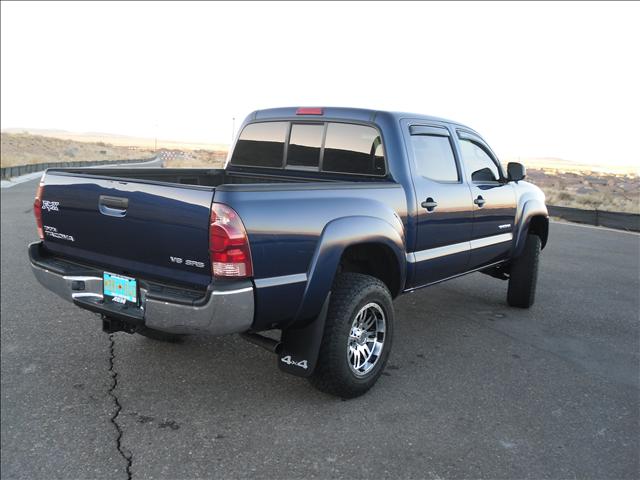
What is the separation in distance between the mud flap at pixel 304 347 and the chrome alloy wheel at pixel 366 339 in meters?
0.29

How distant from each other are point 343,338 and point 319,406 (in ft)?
1.74

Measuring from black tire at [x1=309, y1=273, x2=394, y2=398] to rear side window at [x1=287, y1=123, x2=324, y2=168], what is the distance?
1.37 meters

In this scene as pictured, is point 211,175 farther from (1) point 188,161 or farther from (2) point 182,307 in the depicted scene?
(1) point 188,161

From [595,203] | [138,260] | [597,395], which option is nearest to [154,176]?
[138,260]

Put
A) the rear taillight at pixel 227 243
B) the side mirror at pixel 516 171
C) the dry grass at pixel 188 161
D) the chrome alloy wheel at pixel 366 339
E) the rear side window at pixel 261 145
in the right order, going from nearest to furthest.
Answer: the rear taillight at pixel 227 243 → the chrome alloy wheel at pixel 366 339 → the rear side window at pixel 261 145 → the side mirror at pixel 516 171 → the dry grass at pixel 188 161

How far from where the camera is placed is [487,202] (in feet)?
18.1

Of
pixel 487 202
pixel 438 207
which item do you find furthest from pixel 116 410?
pixel 487 202

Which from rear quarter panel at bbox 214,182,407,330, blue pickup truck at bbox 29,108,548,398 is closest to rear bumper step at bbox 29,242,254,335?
blue pickup truck at bbox 29,108,548,398

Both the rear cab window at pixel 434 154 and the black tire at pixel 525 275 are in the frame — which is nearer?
the rear cab window at pixel 434 154

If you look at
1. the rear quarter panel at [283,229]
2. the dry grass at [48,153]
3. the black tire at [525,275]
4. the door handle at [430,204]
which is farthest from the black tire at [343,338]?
the dry grass at [48,153]

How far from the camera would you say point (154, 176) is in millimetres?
5012

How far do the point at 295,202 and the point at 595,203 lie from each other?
22751 mm

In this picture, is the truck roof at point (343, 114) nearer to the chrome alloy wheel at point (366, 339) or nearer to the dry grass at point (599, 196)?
the chrome alloy wheel at point (366, 339)

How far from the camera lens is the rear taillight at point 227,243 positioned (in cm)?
305
